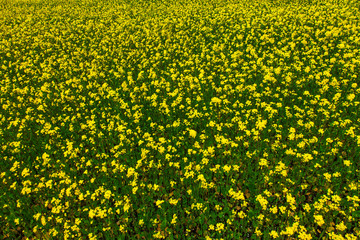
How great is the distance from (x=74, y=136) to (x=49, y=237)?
336cm

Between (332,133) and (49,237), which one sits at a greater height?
(332,133)

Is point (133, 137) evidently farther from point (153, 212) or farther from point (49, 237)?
point (49, 237)

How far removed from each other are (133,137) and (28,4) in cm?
3391

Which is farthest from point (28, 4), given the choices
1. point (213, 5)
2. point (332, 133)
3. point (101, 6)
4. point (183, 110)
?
point (332, 133)

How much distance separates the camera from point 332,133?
6594 millimetres

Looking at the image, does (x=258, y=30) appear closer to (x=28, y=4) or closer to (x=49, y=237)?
(x=49, y=237)

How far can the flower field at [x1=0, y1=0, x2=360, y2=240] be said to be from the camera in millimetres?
5117

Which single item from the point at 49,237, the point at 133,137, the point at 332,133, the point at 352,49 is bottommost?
the point at 49,237

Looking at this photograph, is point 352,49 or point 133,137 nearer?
point 133,137

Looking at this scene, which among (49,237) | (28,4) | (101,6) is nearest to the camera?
(49,237)

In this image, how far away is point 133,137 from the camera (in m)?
7.41

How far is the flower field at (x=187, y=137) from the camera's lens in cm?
512

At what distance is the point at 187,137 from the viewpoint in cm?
732

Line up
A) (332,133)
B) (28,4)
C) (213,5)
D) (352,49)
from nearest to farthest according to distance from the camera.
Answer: (332,133) → (352,49) → (213,5) → (28,4)
